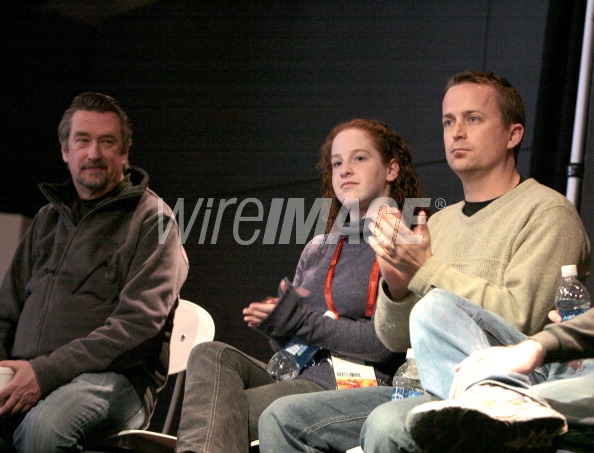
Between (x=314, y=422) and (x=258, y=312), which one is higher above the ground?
(x=258, y=312)

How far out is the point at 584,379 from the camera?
1.54 metres

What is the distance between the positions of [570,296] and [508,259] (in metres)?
0.19

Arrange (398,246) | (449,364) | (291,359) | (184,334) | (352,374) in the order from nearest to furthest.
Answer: (449,364) < (398,246) < (352,374) < (291,359) < (184,334)

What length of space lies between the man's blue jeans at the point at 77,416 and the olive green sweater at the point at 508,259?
34.5 inches

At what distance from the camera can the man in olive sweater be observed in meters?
1.27

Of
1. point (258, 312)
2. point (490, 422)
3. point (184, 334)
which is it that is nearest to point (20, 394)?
point (184, 334)

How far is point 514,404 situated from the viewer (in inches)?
50.5

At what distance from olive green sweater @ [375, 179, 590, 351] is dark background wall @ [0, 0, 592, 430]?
28.7 inches

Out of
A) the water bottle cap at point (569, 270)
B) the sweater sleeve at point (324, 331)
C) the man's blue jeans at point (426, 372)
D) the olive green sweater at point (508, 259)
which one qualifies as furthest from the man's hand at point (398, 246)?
the sweater sleeve at point (324, 331)

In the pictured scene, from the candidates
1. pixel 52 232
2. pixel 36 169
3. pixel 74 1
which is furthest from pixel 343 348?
pixel 74 1

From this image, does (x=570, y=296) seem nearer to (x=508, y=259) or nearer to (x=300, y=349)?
(x=508, y=259)

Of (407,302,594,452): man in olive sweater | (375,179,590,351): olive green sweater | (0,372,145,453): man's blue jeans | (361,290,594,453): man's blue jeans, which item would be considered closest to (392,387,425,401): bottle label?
(375,179,590,351): olive green sweater

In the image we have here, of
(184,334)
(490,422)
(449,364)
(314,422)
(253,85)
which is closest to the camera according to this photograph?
(490,422)

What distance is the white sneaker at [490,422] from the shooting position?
1266mm
